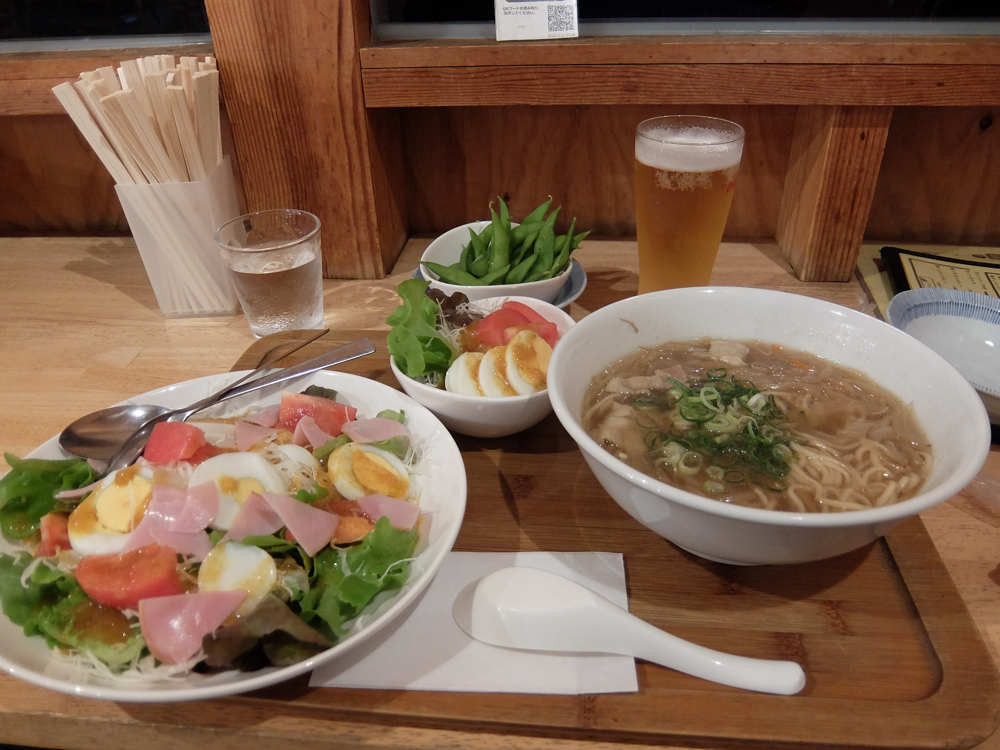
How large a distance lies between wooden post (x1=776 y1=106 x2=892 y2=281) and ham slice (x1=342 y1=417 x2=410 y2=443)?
1225 millimetres

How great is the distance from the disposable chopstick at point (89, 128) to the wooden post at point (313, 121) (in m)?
0.29

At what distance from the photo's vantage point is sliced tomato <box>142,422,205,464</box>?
104 cm

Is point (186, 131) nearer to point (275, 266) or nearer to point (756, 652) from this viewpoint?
point (275, 266)

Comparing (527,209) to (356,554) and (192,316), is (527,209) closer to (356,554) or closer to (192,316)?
(192,316)

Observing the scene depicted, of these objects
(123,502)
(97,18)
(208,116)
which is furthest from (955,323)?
(97,18)

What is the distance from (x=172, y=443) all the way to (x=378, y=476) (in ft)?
1.05

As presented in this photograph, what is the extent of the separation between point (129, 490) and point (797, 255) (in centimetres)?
166

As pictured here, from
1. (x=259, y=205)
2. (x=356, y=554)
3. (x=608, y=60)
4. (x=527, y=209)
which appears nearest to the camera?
(x=356, y=554)

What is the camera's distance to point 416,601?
907 millimetres

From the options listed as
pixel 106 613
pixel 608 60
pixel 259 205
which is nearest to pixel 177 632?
pixel 106 613

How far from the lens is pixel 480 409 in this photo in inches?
45.6

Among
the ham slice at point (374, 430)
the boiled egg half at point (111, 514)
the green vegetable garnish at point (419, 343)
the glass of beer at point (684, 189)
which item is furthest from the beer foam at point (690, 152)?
the boiled egg half at point (111, 514)

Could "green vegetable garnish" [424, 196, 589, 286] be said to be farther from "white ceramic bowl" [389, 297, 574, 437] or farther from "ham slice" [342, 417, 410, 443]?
"ham slice" [342, 417, 410, 443]

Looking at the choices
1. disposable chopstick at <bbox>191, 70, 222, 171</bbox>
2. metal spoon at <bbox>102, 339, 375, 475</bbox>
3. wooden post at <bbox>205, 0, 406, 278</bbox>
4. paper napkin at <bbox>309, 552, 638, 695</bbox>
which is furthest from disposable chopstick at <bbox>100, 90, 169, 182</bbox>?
paper napkin at <bbox>309, 552, 638, 695</bbox>
